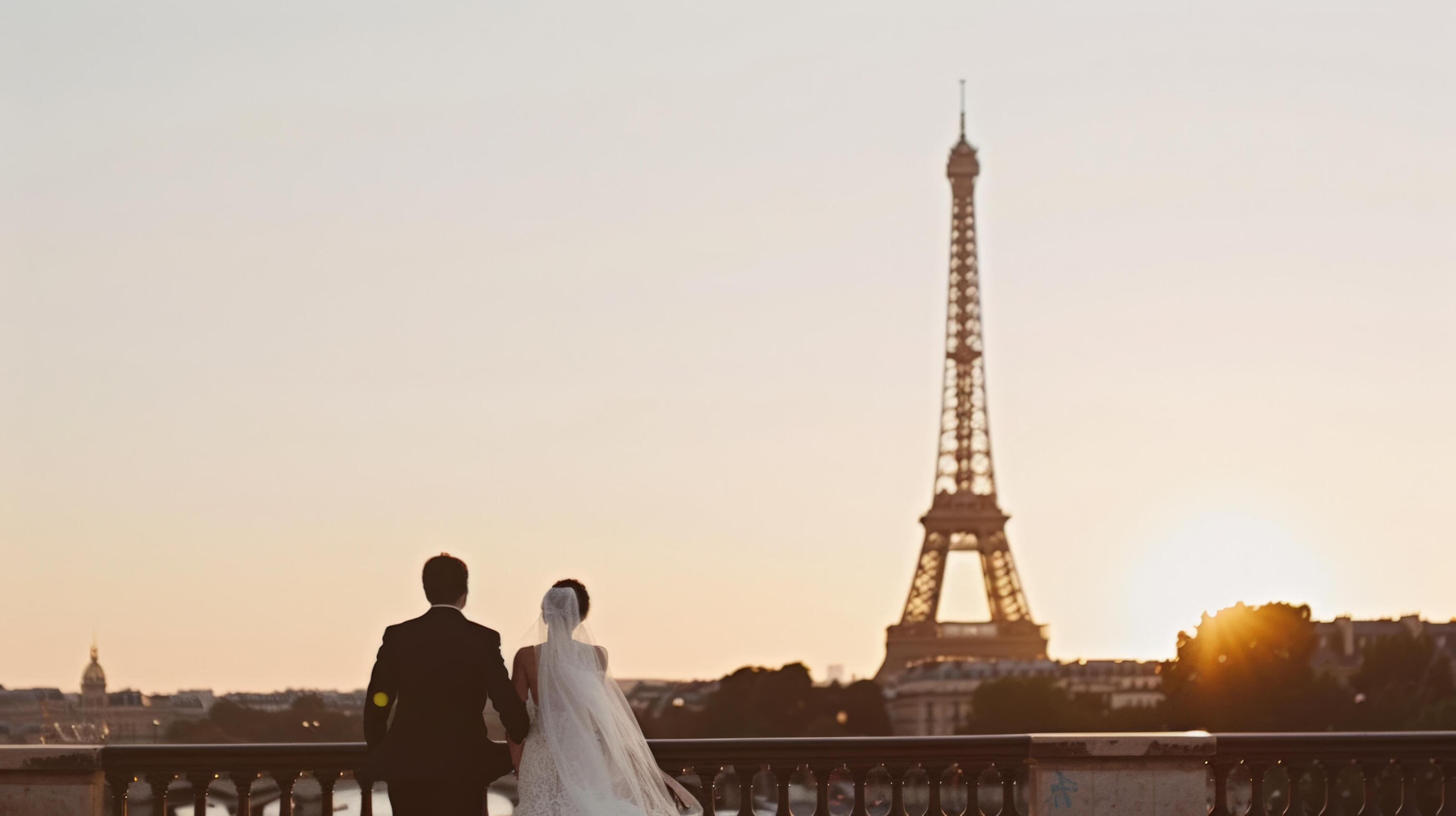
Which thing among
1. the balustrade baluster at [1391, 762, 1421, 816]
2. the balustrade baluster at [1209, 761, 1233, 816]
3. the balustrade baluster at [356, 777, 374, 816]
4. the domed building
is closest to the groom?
the balustrade baluster at [356, 777, 374, 816]

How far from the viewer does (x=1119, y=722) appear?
11662cm

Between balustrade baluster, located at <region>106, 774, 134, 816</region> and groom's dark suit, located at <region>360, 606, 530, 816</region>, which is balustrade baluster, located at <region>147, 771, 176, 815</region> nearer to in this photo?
balustrade baluster, located at <region>106, 774, 134, 816</region>

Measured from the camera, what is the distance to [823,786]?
42.5ft

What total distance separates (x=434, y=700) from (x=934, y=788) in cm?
359

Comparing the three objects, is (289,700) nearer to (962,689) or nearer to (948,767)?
(948,767)

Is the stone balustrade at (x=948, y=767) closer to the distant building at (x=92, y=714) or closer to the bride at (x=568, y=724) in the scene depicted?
the bride at (x=568, y=724)

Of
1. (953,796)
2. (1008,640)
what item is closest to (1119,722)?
(1008,640)

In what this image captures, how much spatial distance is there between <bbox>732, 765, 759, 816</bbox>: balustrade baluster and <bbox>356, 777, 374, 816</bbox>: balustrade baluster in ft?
6.56

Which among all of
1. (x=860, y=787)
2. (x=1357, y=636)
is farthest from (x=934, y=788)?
(x=1357, y=636)

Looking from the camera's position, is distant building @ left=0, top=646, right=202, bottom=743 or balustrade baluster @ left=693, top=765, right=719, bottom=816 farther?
distant building @ left=0, top=646, right=202, bottom=743

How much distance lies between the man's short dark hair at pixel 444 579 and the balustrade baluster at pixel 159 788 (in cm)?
318

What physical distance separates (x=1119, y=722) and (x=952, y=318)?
75.4 ft

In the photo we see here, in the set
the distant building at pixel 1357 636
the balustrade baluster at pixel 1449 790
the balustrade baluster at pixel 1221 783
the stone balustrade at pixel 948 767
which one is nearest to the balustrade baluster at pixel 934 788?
the stone balustrade at pixel 948 767

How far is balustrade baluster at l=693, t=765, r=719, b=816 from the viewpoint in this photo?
12758 mm
